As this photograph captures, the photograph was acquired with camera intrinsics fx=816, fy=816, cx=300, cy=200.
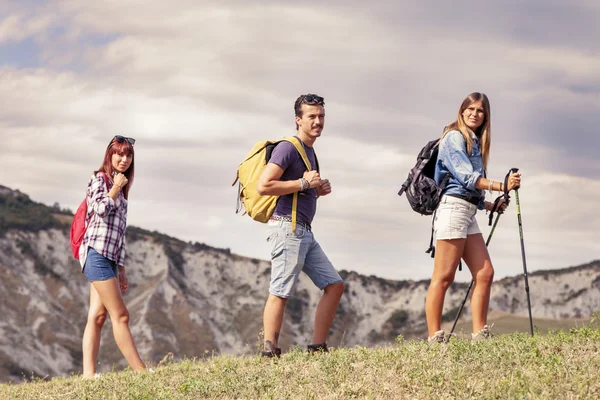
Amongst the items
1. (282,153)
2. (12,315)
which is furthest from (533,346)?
(12,315)

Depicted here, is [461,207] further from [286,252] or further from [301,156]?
[286,252]

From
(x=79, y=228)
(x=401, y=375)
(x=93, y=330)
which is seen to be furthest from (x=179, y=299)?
(x=401, y=375)

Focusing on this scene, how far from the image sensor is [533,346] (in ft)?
29.6

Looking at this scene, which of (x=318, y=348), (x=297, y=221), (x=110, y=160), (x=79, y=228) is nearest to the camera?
(x=297, y=221)

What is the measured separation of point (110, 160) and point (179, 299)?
5297 centimetres

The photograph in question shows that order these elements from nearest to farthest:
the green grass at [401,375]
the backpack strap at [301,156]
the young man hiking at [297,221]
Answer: the green grass at [401,375], the young man hiking at [297,221], the backpack strap at [301,156]

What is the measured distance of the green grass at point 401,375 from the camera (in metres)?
7.60

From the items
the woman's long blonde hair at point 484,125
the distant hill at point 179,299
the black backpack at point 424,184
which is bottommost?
the distant hill at point 179,299

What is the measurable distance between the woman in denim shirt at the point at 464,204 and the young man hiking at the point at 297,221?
1294 millimetres

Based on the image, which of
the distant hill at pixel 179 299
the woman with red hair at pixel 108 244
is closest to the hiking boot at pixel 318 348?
the woman with red hair at pixel 108 244

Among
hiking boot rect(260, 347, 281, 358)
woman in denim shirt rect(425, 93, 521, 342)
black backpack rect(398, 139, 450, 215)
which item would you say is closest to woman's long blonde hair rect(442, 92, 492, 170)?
woman in denim shirt rect(425, 93, 521, 342)

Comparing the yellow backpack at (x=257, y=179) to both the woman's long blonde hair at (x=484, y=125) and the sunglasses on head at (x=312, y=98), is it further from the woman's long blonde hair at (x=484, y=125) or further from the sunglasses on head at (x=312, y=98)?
the woman's long blonde hair at (x=484, y=125)

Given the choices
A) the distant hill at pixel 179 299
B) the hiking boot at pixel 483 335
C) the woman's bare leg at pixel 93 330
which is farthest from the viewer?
the distant hill at pixel 179 299

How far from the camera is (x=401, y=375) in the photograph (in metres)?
8.34
